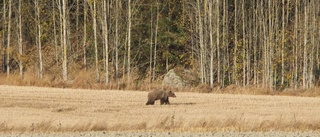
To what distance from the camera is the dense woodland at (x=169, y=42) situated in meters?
44.2

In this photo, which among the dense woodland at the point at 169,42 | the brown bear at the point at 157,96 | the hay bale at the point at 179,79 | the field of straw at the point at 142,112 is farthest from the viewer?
the dense woodland at the point at 169,42

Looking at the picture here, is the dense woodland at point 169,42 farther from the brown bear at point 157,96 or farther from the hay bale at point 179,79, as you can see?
the brown bear at point 157,96

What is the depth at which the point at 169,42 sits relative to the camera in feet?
155

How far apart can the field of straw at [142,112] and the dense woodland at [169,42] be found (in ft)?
33.2

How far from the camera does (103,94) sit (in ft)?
109

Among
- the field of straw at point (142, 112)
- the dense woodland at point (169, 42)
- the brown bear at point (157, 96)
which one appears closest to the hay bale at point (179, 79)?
the dense woodland at point (169, 42)

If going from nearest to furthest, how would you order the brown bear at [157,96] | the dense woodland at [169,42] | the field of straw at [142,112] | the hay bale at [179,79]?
the field of straw at [142,112] → the brown bear at [157,96] → the hay bale at [179,79] → the dense woodland at [169,42]

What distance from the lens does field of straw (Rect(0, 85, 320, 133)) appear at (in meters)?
22.3

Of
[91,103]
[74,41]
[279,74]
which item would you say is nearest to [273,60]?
[279,74]

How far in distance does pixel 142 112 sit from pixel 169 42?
2124 centimetres

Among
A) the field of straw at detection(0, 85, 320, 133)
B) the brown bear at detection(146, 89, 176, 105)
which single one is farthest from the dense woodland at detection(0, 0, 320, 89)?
the brown bear at detection(146, 89, 176, 105)

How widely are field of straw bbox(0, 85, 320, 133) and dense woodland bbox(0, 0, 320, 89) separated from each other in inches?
398

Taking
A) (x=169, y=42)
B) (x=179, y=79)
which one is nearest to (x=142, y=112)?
(x=179, y=79)

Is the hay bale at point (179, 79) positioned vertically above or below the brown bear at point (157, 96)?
below
